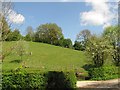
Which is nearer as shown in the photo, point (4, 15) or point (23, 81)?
point (4, 15)

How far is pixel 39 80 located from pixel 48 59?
32320 mm

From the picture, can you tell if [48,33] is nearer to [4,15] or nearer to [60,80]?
[60,80]

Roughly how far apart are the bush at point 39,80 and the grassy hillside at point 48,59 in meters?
22.3

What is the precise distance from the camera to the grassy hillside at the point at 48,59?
45612mm

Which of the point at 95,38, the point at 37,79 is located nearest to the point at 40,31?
the point at 95,38

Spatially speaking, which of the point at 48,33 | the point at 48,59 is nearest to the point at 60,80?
the point at 48,59

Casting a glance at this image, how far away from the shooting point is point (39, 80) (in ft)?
65.7

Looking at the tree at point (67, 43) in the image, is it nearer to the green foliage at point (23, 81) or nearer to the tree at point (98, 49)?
the tree at point (98, 49)

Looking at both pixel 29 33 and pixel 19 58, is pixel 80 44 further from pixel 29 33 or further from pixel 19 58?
pixel 19 58

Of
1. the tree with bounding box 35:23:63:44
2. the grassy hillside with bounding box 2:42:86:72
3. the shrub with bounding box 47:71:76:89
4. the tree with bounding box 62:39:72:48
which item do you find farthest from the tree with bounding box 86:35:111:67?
the tree with bounding box 35:23:63:44

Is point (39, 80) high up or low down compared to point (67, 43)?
down

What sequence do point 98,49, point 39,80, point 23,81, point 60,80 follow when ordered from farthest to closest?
point 98,49 → point 39,80 → point 23,81 → point 60,80

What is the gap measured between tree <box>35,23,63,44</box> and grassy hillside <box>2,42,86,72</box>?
16.5 metres

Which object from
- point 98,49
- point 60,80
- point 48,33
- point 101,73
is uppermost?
point 48,33
